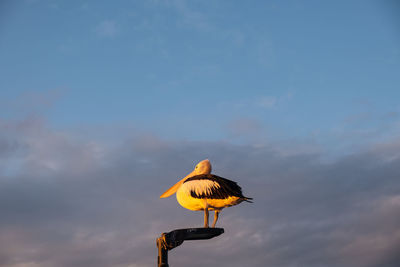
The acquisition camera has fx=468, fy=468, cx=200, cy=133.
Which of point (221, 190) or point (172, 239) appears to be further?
point (221, 190)

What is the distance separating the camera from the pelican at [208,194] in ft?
41.7

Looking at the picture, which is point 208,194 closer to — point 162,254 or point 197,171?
point 197,171

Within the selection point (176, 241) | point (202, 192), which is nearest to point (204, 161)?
point (202, 192)

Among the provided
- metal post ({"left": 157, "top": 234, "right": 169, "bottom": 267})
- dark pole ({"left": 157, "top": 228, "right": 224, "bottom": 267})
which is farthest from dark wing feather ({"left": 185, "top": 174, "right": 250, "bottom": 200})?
metal post ({"left": 157, "top": 234, "right": 169, "bottom": 267})

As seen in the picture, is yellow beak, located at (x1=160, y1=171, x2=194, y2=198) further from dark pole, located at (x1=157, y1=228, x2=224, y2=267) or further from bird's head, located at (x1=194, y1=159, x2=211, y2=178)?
dark pole, located at (x1=157, y1=228, x2=224, y2=267)

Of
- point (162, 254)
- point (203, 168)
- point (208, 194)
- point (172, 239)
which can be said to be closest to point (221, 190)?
point (208, 194)

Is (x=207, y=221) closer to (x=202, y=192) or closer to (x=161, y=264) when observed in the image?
(x=202, y=192)

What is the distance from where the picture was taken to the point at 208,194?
12.7m

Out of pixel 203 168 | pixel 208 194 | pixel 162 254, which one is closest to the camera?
pixel 162 254

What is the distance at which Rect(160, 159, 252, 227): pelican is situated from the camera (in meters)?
12.7

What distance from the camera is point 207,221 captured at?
12695 mm

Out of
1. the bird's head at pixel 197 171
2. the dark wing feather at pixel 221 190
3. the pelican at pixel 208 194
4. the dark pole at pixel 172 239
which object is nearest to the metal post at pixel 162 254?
the dark pole at pixel 172 239

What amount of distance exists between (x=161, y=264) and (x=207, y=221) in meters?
2.15

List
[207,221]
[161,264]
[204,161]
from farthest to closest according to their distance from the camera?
[204,161] → [207,221] → [161,264]
